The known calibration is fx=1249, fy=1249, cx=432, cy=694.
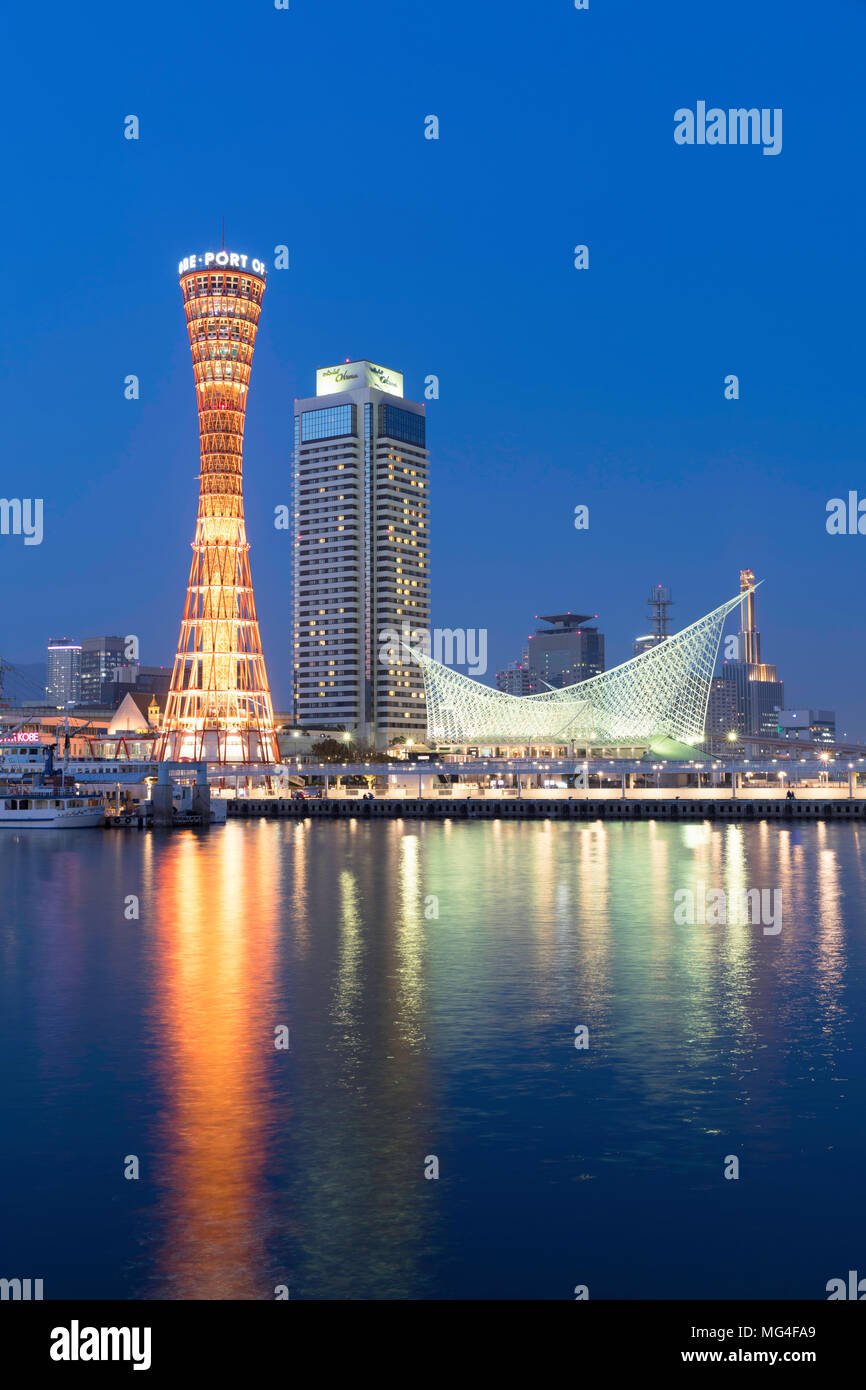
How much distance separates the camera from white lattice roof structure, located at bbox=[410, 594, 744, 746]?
95.7m

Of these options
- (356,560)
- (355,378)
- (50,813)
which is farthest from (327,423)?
(50,813)

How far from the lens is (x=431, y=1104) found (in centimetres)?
1348

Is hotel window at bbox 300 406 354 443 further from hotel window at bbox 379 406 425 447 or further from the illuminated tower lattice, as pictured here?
the illuminated tower lattice

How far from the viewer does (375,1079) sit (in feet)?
47.9

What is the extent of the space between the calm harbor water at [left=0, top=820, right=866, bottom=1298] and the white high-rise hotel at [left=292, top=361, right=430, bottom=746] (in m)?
124

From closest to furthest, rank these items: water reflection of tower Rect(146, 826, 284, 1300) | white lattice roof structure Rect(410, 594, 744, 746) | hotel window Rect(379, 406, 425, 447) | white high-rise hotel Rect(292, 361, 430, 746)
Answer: water reflection of tower Rect(146, 826, 284, 1300), white lattice roof structure Rect(410, 594, 744, 746), white high-rise hotel Rect(292, 361, 430, 746), hotel window Rect(379, 406, 425, 447)

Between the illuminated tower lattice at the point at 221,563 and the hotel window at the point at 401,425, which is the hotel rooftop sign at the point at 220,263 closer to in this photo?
the illuminated tower lattice at the point at 221,563

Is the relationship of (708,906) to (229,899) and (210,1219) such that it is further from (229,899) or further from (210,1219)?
(210,1219)

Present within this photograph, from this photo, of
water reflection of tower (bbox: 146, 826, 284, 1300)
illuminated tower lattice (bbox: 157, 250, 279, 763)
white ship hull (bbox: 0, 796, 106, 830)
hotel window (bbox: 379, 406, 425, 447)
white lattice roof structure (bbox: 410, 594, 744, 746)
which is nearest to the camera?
water reflection of tower (bbox: 146, 826, 284, 1300)

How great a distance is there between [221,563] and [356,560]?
193 feet

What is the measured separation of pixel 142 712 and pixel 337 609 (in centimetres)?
2880

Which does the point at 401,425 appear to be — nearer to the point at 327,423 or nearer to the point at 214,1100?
the point at 327,423

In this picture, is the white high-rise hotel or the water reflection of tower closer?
the water reflection of tower

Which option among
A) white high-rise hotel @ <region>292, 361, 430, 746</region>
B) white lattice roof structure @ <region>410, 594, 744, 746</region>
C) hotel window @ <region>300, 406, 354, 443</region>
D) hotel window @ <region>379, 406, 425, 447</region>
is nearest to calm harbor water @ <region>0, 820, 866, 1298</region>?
white lattice roof structure @ <region>410, 594, 744, 746</region>
